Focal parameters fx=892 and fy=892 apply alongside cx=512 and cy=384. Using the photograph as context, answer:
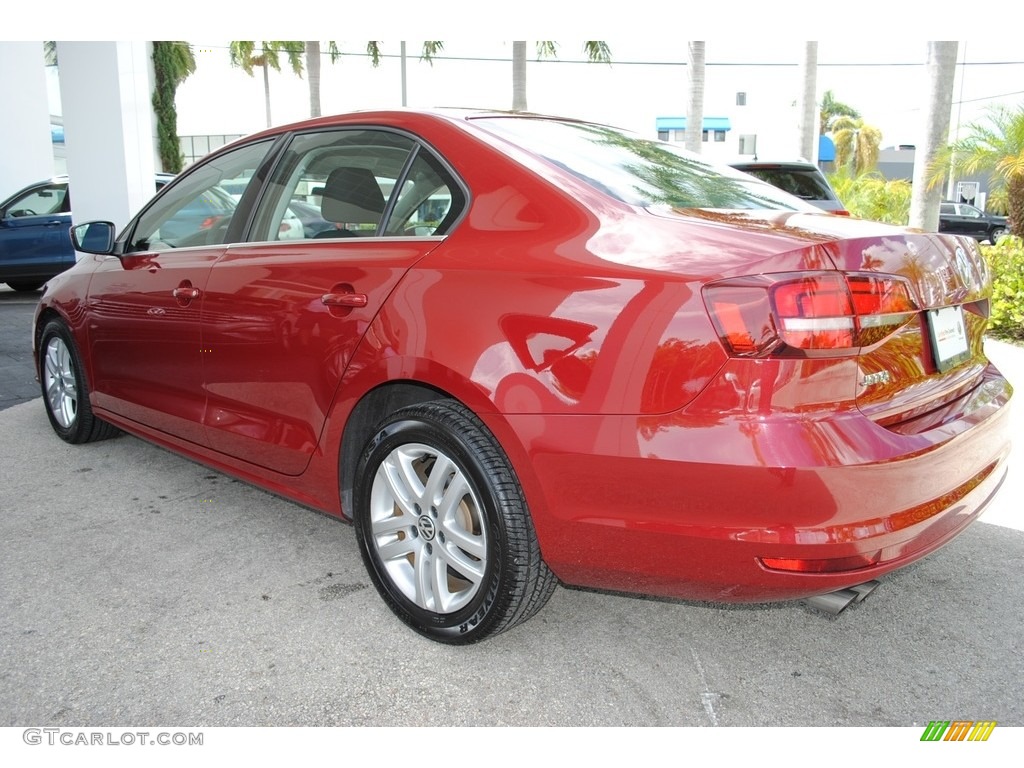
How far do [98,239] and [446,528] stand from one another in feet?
8.90

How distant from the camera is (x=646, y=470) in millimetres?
2209

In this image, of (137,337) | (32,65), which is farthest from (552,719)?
(32,65)

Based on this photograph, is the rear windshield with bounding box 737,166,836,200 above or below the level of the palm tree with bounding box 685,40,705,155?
below

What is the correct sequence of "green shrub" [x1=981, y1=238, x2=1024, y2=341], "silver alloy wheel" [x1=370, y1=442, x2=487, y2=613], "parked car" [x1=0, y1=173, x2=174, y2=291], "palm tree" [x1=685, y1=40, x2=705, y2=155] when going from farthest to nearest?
A: 1. "palm tree" [x1=685, y1=40, x2=705, y2=155]
2. "parked car" [x1=0, y1=173, x2=174, y2=291]
3. "green shrub" [x1=981, y1=238, x2=1024, y2=341]
4. "silver alloy wheel" [x1=370, y1=442, x2=487, y2=613]

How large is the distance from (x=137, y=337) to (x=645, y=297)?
2.69m

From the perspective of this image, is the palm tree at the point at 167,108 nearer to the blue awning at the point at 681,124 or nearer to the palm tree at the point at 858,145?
the blue awning at the point at 681,124

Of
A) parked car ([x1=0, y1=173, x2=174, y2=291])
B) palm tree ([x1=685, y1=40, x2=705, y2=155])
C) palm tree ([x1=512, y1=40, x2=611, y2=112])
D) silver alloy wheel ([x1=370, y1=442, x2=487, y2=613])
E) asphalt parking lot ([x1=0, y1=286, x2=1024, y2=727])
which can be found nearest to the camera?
asphalt parking lot ([x1=0, y1=286, x2=1024, y2=727])

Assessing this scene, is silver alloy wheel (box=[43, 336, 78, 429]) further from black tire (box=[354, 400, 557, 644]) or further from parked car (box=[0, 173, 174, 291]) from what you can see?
parked car (box=[0, 173, 174, 291])

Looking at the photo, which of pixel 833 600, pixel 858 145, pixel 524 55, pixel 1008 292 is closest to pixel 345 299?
pixel 833 600

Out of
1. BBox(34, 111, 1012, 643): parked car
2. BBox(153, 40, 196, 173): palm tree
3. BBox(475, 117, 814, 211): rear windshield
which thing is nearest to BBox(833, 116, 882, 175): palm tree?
BBox(153, 40, 196, 173): palm tree

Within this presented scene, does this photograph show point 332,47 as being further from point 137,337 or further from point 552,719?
point 552,719

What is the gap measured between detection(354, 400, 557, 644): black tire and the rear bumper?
105mm

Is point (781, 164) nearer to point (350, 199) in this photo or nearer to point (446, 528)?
point (350, 199)

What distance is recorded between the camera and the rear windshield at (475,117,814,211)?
2658 mm
